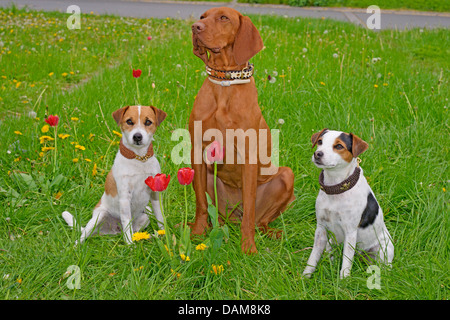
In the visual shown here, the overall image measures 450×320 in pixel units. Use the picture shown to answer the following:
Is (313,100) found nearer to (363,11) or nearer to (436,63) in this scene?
(436,63)

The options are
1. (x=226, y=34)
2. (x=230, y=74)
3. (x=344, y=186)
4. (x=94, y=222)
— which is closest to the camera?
(x=344, y=186)

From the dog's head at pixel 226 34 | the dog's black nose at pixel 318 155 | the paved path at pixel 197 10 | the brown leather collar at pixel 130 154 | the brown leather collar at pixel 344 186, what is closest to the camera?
the dog's black nose at pixel 318 155

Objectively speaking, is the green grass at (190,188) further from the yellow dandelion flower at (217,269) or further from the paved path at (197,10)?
the paved path at (197,10)

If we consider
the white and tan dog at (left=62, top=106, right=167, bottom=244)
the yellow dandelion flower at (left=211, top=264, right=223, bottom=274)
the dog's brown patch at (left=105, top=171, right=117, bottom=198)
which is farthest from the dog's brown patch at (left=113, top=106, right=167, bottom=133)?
the yellow dandelion flower at (left=211, top=264, right=223, bottom=274)

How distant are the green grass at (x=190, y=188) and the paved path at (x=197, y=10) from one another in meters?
4.34

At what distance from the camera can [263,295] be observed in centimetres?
312

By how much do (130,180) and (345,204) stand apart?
159cm

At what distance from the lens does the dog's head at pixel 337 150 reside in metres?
3.00

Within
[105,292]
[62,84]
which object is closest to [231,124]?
[105,292]

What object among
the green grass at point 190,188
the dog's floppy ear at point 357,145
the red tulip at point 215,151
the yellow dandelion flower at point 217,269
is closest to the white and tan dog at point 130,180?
the green grass at point 190,188

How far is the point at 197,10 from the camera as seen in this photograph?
14023 mm

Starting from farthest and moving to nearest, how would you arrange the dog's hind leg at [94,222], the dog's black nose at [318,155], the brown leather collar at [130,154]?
the dog's hind leg at [94,222] < the brown leather collar at [130,154] < the dog's black nose at [318,155]

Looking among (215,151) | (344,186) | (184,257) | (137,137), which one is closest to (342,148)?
(344,186)

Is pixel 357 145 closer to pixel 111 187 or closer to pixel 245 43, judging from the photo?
pixel 245 43
